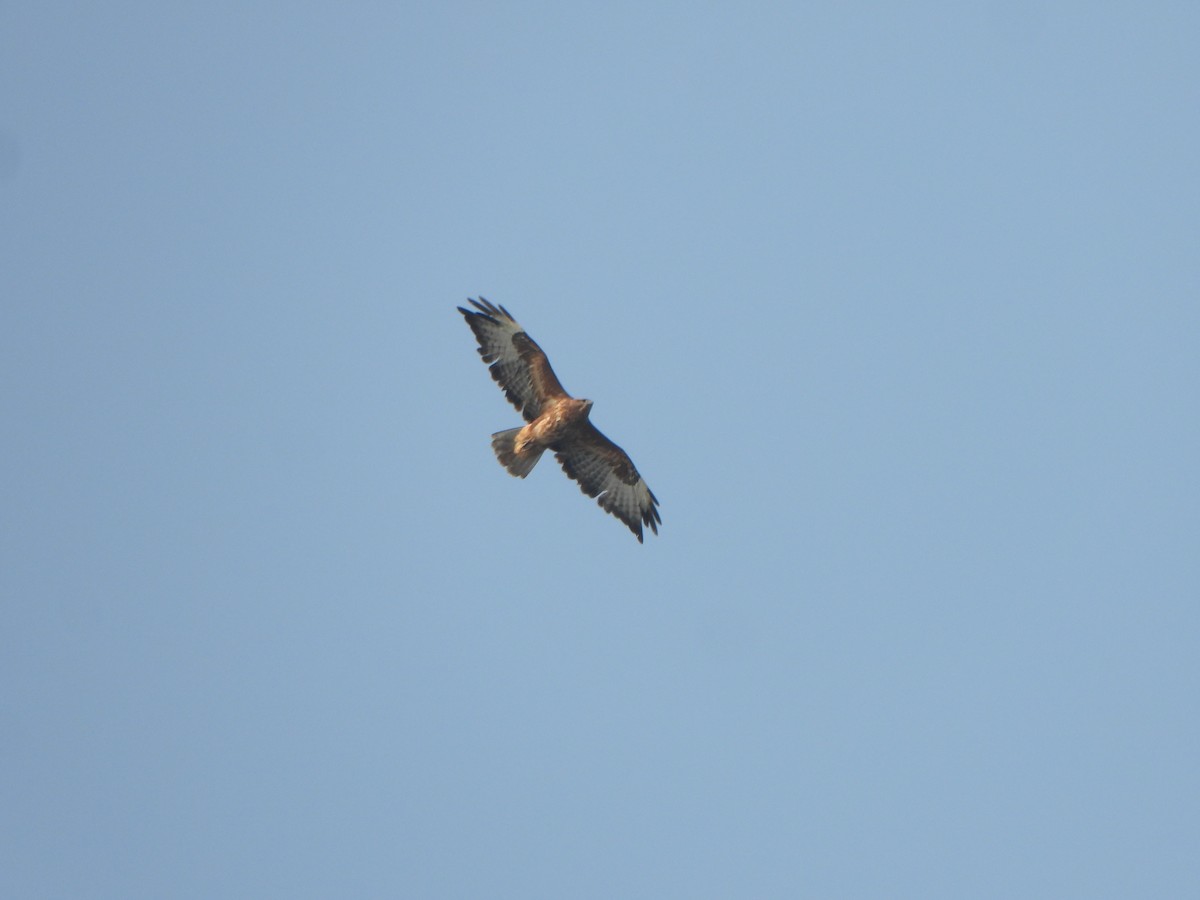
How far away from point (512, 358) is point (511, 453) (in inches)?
43.2

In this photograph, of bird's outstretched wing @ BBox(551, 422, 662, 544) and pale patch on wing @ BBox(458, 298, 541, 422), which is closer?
pale patch on wing @ BBox(458, 298, 541, 422)

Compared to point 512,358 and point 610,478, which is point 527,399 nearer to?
point 512,358

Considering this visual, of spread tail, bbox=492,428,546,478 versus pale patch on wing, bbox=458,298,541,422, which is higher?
pale patch on wing, bbox=458,298,541,422

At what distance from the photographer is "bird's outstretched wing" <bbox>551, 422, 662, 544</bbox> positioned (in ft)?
55.2

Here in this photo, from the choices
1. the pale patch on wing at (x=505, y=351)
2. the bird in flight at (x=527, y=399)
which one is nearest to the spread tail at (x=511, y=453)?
the bird in flight at (x=527, y=399)

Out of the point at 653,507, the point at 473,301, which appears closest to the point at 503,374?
the point at 473,301

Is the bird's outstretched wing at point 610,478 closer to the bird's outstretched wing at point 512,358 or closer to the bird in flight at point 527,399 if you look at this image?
the bird in flight at point 527,399

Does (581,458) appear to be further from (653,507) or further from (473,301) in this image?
(473,301)

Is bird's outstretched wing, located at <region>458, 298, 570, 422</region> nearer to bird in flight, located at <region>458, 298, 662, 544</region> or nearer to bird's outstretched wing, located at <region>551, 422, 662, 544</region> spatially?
bird in flight, located at <region>458, 298, 662, 544</region>

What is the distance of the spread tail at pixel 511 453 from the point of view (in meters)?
16.5

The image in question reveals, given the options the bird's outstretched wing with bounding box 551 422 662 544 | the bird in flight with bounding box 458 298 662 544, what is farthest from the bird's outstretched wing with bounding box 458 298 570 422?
the bird's outstretched wing with bounding box 551 422 662 544

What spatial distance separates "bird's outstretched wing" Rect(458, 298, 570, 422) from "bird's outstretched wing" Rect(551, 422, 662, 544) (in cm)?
65

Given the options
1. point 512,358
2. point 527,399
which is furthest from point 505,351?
point 527,399

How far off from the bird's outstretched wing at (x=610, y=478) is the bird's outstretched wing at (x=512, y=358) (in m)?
0.65
